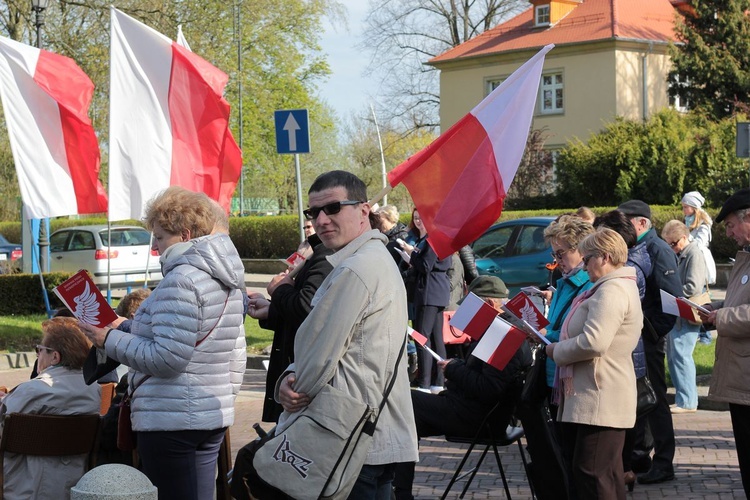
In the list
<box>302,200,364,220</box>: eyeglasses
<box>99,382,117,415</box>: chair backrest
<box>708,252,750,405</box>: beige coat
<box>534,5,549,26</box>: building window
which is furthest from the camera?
<box>534,5,549,26</box>: building window

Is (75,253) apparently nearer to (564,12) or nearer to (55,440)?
(55,440)

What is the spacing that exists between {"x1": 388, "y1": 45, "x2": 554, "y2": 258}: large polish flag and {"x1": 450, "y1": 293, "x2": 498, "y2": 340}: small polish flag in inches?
12.7

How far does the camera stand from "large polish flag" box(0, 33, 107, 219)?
1089 centimetres

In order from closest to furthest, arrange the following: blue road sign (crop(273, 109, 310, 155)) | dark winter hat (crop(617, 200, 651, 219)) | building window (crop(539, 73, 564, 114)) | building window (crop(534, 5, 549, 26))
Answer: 1. dark winter hat (crop(617, 200, 651, 219))
2. blue road sign (crop(273, 109, 310, 155))
3. building window (crop(539, 73, 564, 114))
4. building window (crop(534, 5, 549, 26))


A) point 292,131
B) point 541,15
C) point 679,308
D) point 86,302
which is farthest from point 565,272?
point 541,15

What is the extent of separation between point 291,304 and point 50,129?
270 inches

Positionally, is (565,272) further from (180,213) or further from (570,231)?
(180,213)

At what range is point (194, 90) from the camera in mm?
10383

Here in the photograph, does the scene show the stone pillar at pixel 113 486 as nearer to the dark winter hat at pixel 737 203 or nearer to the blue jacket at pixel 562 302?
the blue jacket at pixel 562 302

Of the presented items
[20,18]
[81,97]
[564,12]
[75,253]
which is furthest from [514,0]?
[81,97]

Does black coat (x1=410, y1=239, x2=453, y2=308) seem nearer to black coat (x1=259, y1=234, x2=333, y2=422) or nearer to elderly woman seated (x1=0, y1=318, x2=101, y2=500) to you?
black coat (x1=259, y1=234, x2=333, y2=422)

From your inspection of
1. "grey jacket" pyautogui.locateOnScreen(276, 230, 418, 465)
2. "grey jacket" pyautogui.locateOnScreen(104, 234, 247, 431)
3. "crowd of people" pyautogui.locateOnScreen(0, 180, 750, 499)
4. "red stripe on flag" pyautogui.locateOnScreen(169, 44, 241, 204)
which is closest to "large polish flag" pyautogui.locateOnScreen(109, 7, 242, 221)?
"red stripe on flag" pyautogui.locateOnScreen(169, 44, 241, 204)

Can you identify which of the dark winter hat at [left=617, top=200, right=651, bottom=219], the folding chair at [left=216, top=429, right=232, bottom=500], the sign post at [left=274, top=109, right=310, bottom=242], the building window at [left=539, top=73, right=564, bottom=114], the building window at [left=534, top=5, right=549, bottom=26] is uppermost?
the building window at [left=534, top=5, right=549, bottom=26]

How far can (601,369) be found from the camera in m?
5.25
